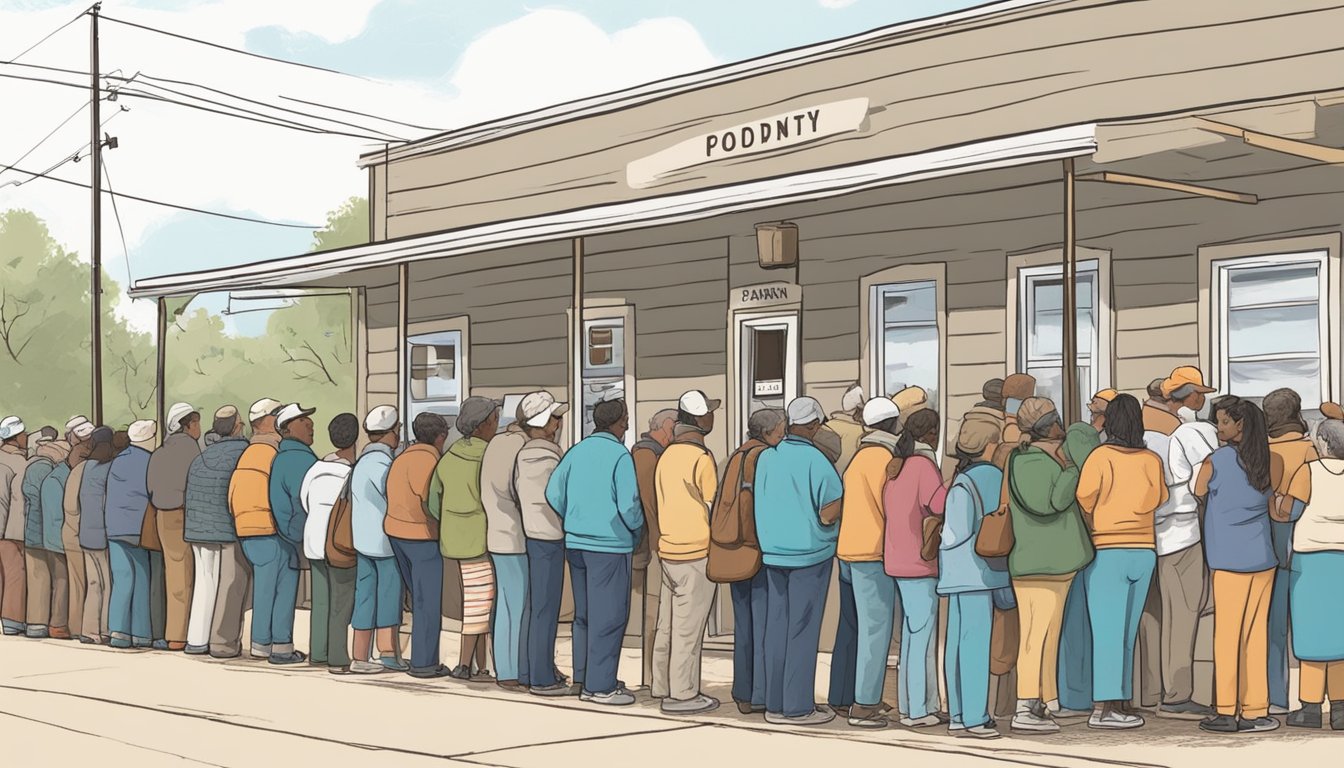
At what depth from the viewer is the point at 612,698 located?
10398 millimetres

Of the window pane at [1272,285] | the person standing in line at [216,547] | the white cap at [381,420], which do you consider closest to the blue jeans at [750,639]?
the white cap at [381,420]

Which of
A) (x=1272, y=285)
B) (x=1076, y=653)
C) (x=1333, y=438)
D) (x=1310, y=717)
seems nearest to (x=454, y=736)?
(x=1076, y=653)

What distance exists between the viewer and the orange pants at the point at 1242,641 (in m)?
9.04

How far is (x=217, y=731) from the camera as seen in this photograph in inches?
376

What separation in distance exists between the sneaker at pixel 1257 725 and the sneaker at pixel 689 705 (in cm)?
299

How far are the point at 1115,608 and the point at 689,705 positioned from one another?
2.55 metres

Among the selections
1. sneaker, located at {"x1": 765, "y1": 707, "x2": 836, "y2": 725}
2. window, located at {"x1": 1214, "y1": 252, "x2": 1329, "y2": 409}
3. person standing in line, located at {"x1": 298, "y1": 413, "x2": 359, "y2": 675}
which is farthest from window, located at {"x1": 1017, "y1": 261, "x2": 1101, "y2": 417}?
person standing in line, located at {"x1": 298, "y1": 413, "x2": 359, "y2": 675}

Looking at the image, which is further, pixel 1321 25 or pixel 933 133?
pixel 933 133

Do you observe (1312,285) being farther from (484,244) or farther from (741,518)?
(484,244)

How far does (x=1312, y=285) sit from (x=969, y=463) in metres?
3.61

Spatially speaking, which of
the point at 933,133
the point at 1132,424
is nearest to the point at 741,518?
the point at 1132,424

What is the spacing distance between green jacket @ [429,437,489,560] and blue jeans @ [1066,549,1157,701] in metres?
3.94

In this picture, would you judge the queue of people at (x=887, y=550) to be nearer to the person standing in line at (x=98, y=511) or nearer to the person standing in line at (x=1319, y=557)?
the person standing in line at (x=1319, y=557)

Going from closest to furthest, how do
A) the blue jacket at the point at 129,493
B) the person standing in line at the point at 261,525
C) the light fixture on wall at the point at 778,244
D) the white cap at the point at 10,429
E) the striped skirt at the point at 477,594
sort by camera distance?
the striped skirt at the point at 477,594, the person standing in line at the point at 261,525, the blue jacket at the point at 129,493, the light fixture on wall at the point at 778,244, the white cap at the point at 10,429
